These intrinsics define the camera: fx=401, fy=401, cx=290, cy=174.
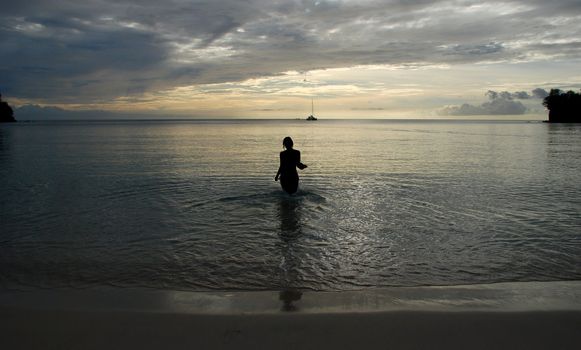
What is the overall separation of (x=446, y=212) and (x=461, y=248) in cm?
388

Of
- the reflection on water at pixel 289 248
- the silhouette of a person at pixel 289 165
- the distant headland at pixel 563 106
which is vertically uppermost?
the distant headland at pixel 563 106

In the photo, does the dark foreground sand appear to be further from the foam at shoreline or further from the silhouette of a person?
the silhouette of a person

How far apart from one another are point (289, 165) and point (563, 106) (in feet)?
600

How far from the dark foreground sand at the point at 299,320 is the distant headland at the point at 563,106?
184 metres

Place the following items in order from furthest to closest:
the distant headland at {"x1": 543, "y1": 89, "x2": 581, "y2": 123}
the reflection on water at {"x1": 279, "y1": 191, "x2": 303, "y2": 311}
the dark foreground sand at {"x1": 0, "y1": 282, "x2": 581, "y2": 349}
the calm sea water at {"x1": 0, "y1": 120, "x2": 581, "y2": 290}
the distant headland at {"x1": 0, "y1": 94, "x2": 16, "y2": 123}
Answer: the distant headland at {"x1": 0, "y1": 94, "x2": 16, "y2": 123} < the distant headland at {"x1": 543, "y1": 89, "x2": 581, "y2": 123} < the calm sea water at {"x1": 0, "y1": 120, "x2": 581, "y2": 290} < the reflection on water at {"x1": 279, "y1": 191, "x2": 303, "y2": 311} < the dark foreground sand at {"x1": 0, "y1": 282, "x2": 581, "y2": 349}

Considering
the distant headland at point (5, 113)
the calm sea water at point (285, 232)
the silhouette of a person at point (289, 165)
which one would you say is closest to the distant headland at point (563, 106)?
the calm sea water at point (285, 232)

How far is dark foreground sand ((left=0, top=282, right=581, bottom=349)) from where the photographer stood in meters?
4.61

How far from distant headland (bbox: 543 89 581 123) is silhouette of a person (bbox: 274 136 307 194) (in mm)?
177799

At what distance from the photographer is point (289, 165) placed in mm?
14469

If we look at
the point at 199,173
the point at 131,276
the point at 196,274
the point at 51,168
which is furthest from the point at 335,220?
the point at 51,168

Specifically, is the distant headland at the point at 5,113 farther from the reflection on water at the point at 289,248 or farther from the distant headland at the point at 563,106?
the distant headland at the point at 563,106

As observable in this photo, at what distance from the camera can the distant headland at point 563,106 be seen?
6087 inches

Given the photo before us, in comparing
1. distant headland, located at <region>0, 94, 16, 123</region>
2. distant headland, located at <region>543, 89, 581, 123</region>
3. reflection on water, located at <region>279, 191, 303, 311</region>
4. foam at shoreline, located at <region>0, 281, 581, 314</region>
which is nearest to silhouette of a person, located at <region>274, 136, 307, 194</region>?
reflection on water, located at <region>279, 191, 303, 311</region>

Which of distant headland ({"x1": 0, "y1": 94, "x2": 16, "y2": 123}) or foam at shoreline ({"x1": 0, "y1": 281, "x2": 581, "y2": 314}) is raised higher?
distant headland ({"x1": 0, "y1": 94, "x2": 16, "y2": 123})
